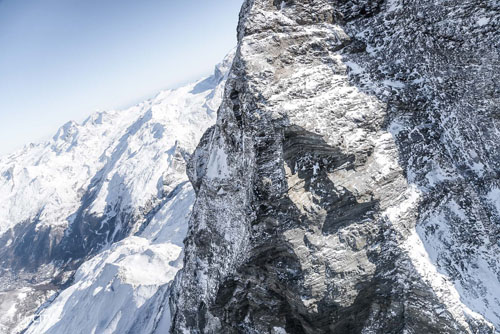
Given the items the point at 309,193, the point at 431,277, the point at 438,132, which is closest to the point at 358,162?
the point at 309,193

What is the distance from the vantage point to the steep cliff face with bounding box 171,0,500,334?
57.5 ft

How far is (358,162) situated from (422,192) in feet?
15.6

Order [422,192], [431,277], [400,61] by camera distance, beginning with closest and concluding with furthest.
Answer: [431,277] → [422,192] → [400,61]

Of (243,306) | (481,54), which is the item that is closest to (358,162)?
→ (481,54)

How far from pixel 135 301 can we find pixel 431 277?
66696mm

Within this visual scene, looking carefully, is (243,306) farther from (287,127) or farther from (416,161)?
(416,161)

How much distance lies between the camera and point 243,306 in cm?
2136

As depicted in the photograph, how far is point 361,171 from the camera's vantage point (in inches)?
719

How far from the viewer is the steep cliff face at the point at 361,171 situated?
17.5m

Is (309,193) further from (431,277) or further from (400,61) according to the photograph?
(400,61)

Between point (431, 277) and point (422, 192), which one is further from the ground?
point (422, 192)

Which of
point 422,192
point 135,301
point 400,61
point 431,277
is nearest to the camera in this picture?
point 431,277

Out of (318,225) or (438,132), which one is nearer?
(318,225)

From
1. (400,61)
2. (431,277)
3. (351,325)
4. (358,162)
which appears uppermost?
(400,61)
